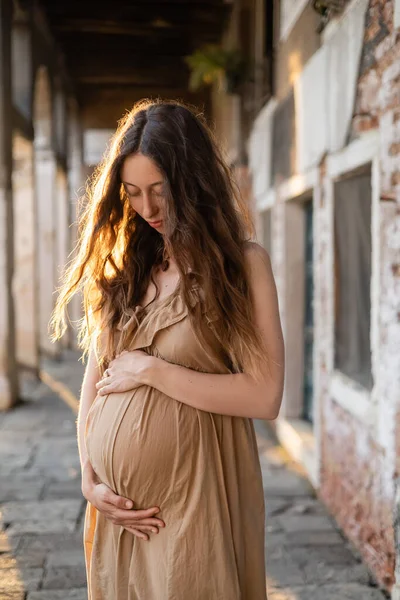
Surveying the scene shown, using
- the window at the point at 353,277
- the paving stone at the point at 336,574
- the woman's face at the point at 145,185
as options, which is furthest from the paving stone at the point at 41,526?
the woman's face at the point at 145,185

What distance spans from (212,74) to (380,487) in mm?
6765

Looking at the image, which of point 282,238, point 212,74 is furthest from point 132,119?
point 212,74

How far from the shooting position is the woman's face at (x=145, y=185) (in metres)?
1.88

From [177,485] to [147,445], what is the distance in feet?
0.42

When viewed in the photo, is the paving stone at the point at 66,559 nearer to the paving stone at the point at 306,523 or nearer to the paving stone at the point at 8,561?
the paving stone at the point at 8,561

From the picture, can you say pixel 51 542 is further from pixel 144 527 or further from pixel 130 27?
pixel 130 27

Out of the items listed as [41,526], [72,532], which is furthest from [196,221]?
[41,526]

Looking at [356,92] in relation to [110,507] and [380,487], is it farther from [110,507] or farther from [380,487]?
[110,507]

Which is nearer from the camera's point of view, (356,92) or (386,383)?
(386,383)

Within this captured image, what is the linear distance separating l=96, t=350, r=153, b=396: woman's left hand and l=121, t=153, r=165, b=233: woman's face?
34 centimetres

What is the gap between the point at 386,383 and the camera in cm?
358

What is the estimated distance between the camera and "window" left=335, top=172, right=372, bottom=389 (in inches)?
171

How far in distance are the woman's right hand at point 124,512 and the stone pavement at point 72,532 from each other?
188cm

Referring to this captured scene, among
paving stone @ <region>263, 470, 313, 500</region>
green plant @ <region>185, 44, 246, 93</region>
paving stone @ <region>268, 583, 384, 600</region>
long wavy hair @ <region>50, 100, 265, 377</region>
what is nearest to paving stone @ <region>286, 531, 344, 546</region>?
paving stone @ <region>268, 583, 384, 600</region>
